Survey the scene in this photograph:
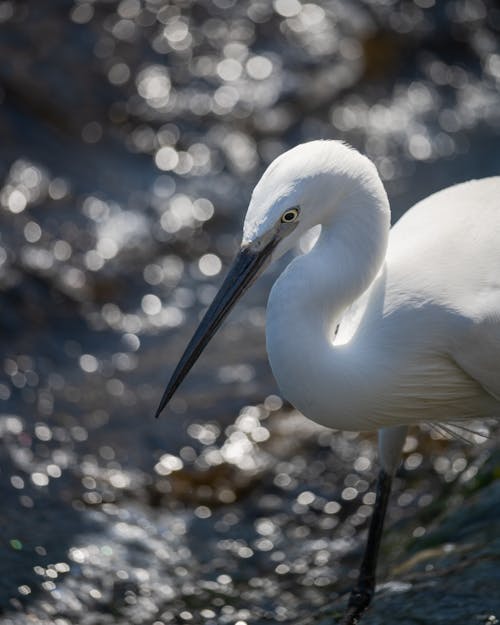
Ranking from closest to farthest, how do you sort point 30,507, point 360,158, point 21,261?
point 360,158, point 30,507, point 21,261

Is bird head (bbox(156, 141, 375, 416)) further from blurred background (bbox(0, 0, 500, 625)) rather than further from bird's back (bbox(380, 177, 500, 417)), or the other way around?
blurred background (bbox(0, 0, 500, 625))

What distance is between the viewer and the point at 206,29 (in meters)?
7.92

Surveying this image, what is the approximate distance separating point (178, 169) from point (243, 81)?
2.96 ft

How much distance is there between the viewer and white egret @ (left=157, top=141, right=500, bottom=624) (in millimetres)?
3096

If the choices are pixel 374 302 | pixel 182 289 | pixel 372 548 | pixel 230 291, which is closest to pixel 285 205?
pixel 230 291

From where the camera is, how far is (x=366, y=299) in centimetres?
355

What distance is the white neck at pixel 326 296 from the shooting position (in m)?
3.15

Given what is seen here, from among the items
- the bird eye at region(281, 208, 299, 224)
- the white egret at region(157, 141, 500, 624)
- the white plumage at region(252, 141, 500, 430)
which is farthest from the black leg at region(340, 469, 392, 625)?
the bird eye at region(281, 208, 299, 224)

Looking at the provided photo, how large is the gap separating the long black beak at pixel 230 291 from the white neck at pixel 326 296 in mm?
102

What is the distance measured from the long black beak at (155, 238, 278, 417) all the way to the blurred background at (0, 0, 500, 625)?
1.22 m

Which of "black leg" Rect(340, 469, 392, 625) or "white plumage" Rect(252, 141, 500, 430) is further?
"black leg" Rect(340, 469, 392, 625)

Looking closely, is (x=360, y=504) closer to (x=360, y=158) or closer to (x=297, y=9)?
(x=360, y=158)

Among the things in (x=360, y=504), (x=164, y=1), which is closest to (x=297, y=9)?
(x=164, y=1)

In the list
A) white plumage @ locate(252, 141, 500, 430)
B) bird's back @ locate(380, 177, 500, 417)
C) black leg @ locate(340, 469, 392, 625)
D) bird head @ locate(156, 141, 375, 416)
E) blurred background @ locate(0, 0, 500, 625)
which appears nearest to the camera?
bird head @ locate(156, 141, 375, 416)
